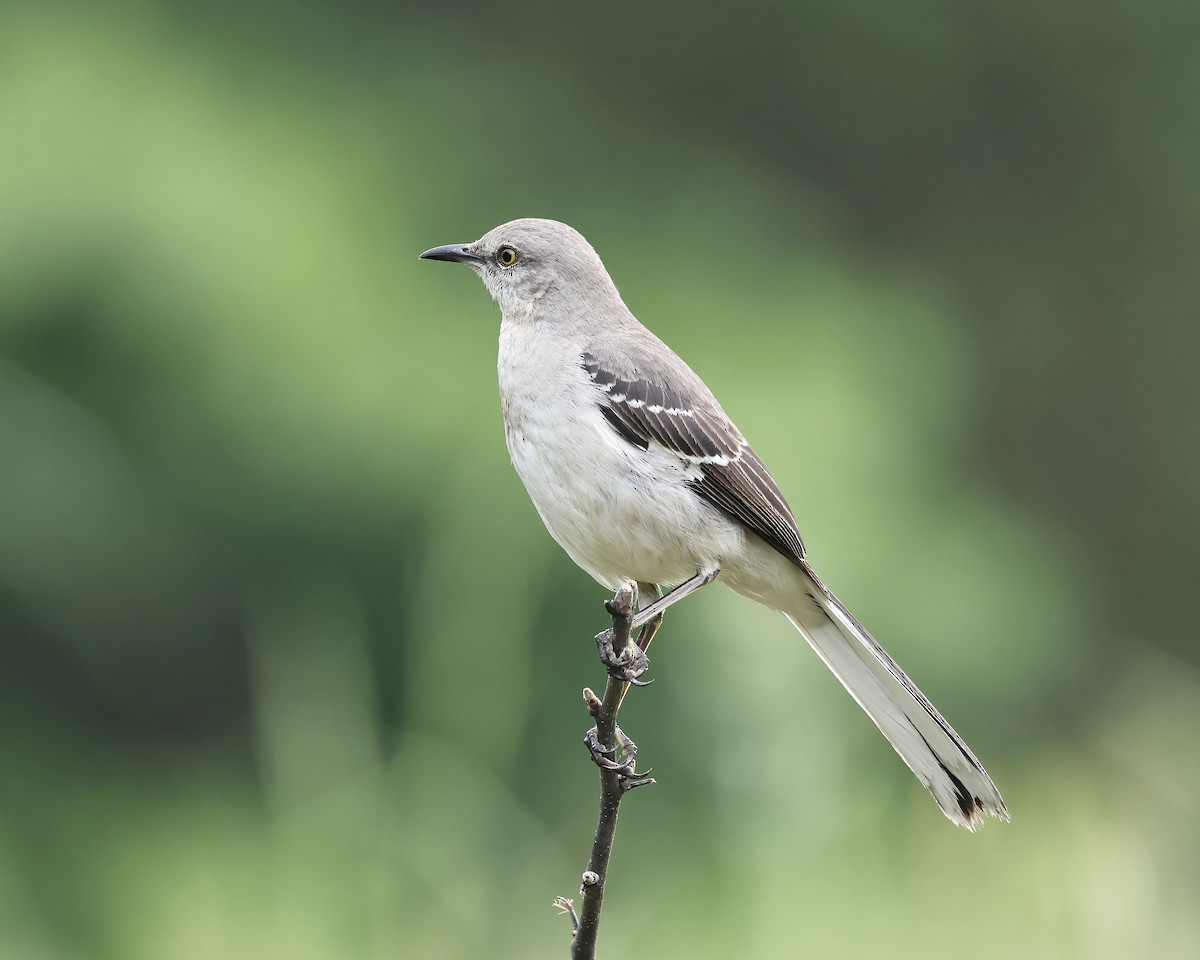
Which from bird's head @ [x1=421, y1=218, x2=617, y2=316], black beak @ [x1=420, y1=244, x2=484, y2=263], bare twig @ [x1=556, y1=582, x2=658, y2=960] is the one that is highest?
bird's head @ [x1=421, y1=218, x2=617, y2=316]

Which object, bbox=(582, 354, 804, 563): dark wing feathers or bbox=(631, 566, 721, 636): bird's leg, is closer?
bbox=(631, 566, 721, 636): bird's leg

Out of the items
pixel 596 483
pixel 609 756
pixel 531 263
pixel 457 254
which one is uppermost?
pixel 531 263

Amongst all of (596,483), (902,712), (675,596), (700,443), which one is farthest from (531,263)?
(902,712)

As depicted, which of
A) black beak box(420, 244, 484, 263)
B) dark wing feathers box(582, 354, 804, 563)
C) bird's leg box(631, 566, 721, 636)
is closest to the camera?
bird's leg box(631, 566, 721, 636)

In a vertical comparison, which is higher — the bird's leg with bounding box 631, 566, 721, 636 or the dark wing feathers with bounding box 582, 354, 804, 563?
the dark wing feathers with bounding box 582, 354, 804, 563

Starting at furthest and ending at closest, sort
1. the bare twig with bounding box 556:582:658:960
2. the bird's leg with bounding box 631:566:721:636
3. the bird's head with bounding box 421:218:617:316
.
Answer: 1. the bird's head with bounding box 421:218:617:316
2. the bird's leg with bounding box 631:566:721:636
3. the bare twig with bounding box 556:582:658:960

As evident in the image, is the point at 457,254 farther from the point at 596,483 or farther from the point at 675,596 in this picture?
the point at 675,596

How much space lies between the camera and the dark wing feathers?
3.43m

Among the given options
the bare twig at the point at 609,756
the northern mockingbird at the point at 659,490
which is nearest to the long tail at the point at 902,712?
the northern mockingbird at the point at 659,490

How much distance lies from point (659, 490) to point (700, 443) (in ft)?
0.76

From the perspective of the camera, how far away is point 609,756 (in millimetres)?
2699

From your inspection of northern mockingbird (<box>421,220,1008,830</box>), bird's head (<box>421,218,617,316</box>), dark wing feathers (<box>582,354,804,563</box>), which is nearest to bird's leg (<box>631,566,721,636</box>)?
northern mockingbird (<box>421,220,1008,830</box>)

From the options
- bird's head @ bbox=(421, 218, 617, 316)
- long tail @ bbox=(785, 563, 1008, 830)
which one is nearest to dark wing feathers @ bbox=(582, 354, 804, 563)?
long tail @ bbox=(785, 563, 1008, 830)

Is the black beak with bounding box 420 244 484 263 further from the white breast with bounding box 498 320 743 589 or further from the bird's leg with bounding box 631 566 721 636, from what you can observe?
the bird's leg with bounding box 631 566 721 636
